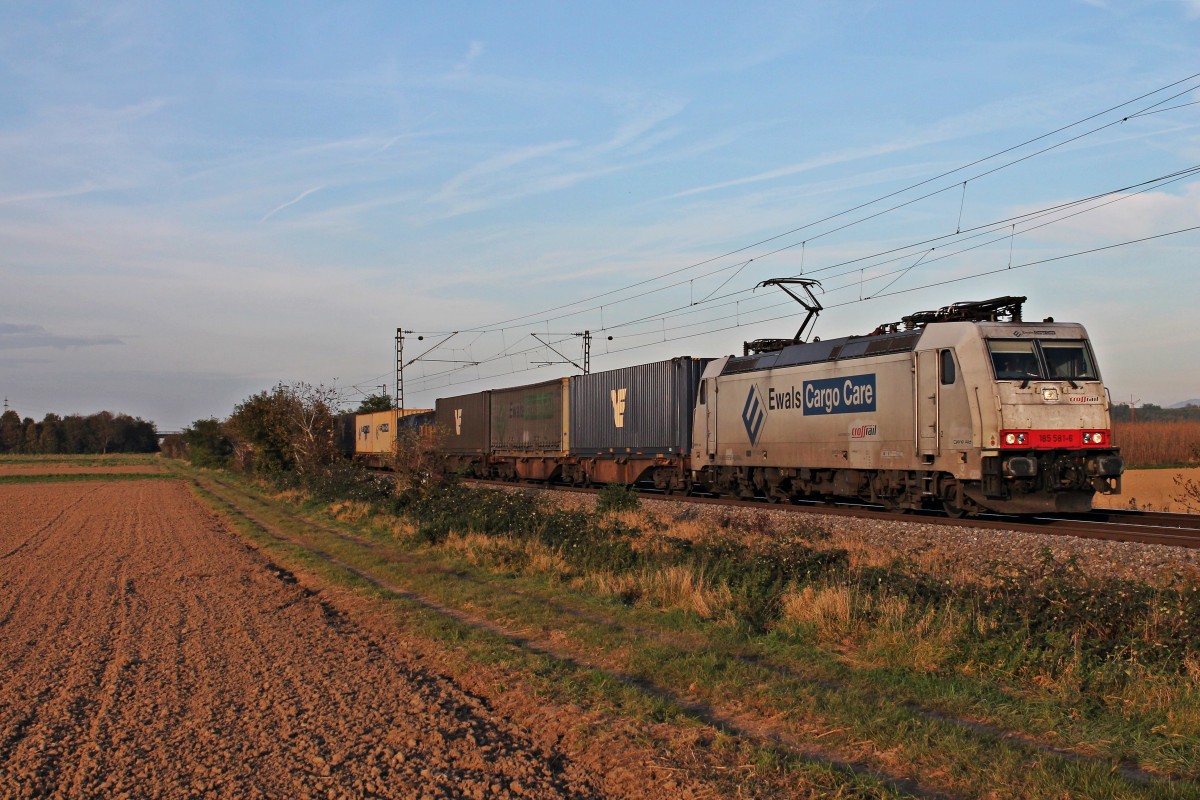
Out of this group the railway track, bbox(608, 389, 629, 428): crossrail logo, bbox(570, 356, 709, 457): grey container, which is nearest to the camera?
the railway track

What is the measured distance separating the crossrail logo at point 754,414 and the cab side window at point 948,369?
5731mm

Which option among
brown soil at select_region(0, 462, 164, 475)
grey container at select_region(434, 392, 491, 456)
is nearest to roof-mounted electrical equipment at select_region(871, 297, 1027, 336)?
grey container at select_region(434, 392, 491, 456)

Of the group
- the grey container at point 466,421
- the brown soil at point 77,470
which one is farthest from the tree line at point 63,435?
the grey container at point 466,421

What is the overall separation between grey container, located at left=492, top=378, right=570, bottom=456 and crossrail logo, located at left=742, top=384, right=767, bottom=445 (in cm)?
1063

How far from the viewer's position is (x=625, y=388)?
96.6 feet

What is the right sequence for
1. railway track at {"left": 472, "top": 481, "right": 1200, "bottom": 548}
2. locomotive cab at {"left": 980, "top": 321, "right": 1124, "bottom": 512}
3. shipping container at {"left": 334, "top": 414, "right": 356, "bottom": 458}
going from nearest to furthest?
railway track at {"left": 472, "top": 481, "right": 1200, "bottom": 548}, locomotive cab at {"left": 980, "top": 321, "right": 1124, "bottom": 512}, shipping container at {"left": 334, "top": 414, "right": 356, "bottom": 458}

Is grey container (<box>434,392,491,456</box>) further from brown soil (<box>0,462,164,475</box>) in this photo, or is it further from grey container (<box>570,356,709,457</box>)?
brown soil (<box>0,462,164,475</box>)

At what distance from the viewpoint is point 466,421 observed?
42.6 meters

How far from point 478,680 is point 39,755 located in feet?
10.4

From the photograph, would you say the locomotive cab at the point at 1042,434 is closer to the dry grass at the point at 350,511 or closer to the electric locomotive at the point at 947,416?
the electric locomotive at the point at 947,416

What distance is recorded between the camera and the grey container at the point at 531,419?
33469 millimetres

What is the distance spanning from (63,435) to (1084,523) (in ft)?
603

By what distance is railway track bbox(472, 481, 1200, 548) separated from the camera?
1464 cm

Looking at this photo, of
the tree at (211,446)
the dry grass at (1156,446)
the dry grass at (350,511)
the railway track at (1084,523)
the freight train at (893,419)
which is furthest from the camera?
the tree at (211,446)
